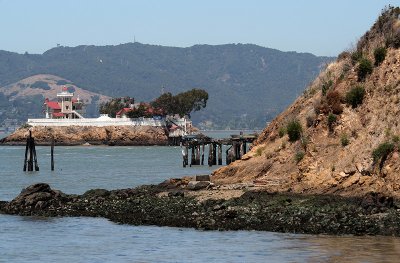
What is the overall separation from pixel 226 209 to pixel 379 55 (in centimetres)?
1149

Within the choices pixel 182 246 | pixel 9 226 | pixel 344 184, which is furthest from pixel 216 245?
pixel 9 226

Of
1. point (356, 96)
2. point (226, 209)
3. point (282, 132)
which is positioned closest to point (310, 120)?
point (282, 132)

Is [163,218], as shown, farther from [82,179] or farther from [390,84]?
[82,179]

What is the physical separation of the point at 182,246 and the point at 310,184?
929cm

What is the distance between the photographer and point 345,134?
4491 centimetres

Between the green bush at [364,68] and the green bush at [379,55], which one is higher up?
the green bush at [379,55]

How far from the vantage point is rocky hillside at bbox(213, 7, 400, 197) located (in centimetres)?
4134

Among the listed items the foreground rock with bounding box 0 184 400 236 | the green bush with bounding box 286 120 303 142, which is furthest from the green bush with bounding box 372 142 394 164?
the green bush with bounding box 286 120 303 142

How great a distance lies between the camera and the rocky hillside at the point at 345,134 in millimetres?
41344

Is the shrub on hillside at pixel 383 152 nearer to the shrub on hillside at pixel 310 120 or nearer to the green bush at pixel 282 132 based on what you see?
the shrub on hillside at pixel 310 120

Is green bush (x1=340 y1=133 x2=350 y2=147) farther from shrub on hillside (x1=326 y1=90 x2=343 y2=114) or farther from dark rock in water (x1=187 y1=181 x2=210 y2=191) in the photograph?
dark rock in water (x1=187 y1=181 x2=210 y2=191)

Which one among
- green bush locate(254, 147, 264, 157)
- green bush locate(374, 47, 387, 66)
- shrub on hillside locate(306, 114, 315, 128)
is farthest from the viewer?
green bush locate(254, 147, 264, 157)

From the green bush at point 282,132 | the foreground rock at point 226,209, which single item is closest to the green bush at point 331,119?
the green bush at point 282,132

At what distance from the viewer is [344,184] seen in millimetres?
41469
